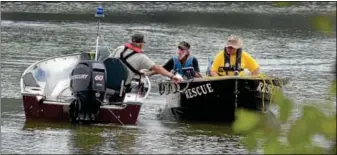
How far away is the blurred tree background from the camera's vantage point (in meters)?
2.66

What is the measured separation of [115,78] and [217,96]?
4.75ft

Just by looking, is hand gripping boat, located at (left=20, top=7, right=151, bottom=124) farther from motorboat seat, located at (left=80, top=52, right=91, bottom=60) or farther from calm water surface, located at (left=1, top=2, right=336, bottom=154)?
motorboat seat, located at (left=80, top=52, right=91, bottom=60)

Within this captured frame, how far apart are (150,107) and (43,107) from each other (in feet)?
8.11

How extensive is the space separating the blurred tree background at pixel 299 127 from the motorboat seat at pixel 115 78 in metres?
8.81

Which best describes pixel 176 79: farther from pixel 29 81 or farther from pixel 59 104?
pixel 29 81

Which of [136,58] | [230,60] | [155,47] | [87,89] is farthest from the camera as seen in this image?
[155,47]

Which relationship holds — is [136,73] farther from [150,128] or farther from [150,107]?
[150,107]

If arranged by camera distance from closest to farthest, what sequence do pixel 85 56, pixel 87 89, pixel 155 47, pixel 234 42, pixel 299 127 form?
A: pixel 299 127
pixel 87 89
pixel 234 42
pixel 85 56
pixel 155 47

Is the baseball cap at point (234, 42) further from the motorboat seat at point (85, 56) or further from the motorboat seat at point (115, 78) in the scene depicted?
the motorboat seat at point (85, 56)

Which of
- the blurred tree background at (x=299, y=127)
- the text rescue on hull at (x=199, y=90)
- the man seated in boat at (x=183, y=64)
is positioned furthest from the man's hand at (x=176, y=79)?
the blurred tree background at (x=299, y=127)

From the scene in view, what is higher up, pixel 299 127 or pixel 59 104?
pixel 299 127

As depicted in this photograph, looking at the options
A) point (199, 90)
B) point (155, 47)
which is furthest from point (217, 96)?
point (155, 47)

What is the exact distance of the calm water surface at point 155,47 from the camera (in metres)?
10.6

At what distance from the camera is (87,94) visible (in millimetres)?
10961
